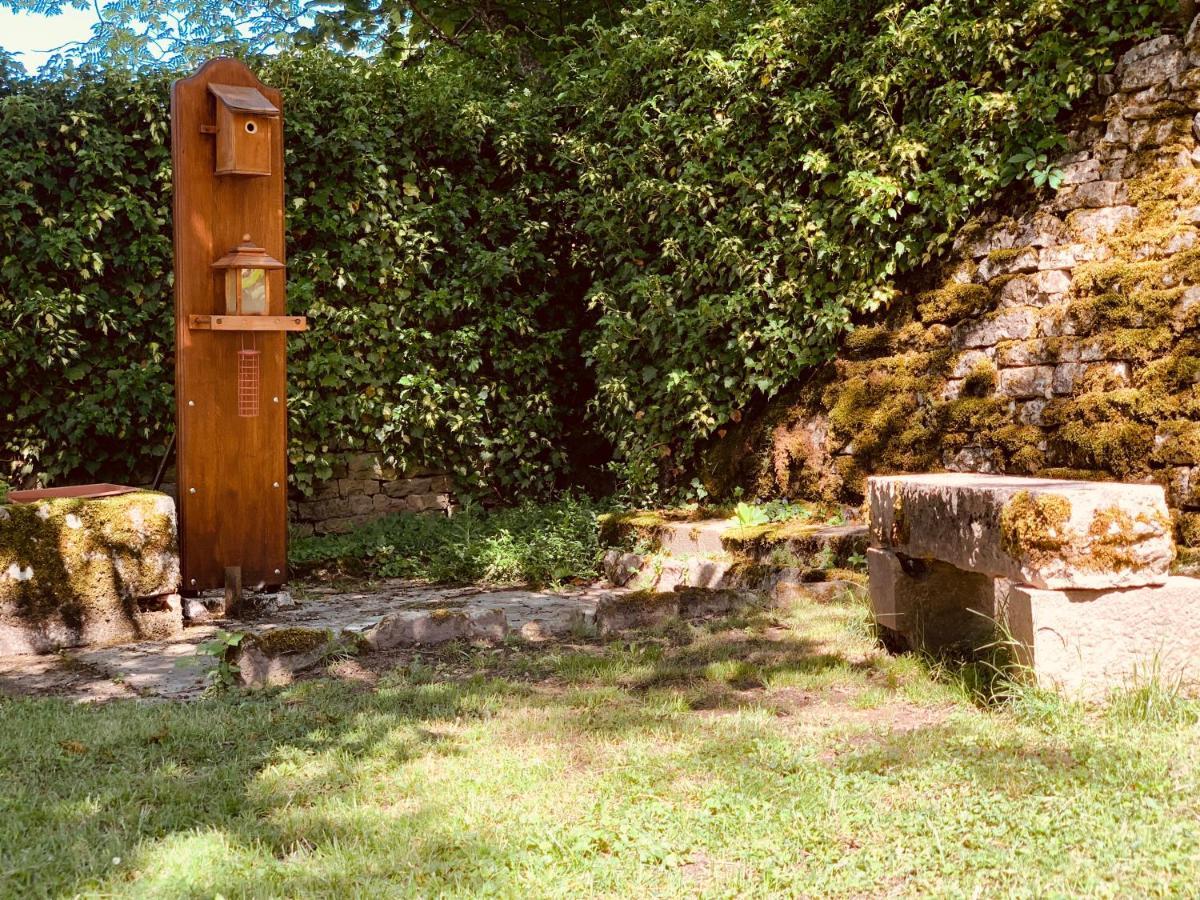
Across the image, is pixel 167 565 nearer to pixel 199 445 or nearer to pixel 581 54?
pixel 199 445

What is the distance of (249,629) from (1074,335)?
17.1ft

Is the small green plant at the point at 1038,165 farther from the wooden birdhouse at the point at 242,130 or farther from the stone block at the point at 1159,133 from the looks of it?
the wooden birdhouse at the point at 242,130

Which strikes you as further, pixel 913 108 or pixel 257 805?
pixel 913 108

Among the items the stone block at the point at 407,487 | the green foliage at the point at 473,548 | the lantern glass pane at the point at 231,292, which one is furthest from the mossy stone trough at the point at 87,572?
the stone block at the point at 407,487

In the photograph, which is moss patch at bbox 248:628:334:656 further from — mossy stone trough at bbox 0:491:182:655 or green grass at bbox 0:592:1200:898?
mossy stone trough at bbox 0:491:182:655

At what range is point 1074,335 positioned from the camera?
21.1 ft

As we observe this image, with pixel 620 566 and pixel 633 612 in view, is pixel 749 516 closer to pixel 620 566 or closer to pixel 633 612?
pixel 620 566

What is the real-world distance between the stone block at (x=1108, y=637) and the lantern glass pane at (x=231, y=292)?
5.08 meters

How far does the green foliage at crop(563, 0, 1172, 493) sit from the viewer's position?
22.2 ft

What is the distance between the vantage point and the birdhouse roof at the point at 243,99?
676cm

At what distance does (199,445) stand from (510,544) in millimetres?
2405

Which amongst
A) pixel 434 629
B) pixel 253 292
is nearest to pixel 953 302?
pixel 434 629

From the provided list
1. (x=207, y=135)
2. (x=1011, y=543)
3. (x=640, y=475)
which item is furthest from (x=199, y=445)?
(x=1011, y=543)

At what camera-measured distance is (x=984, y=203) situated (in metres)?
7.09
